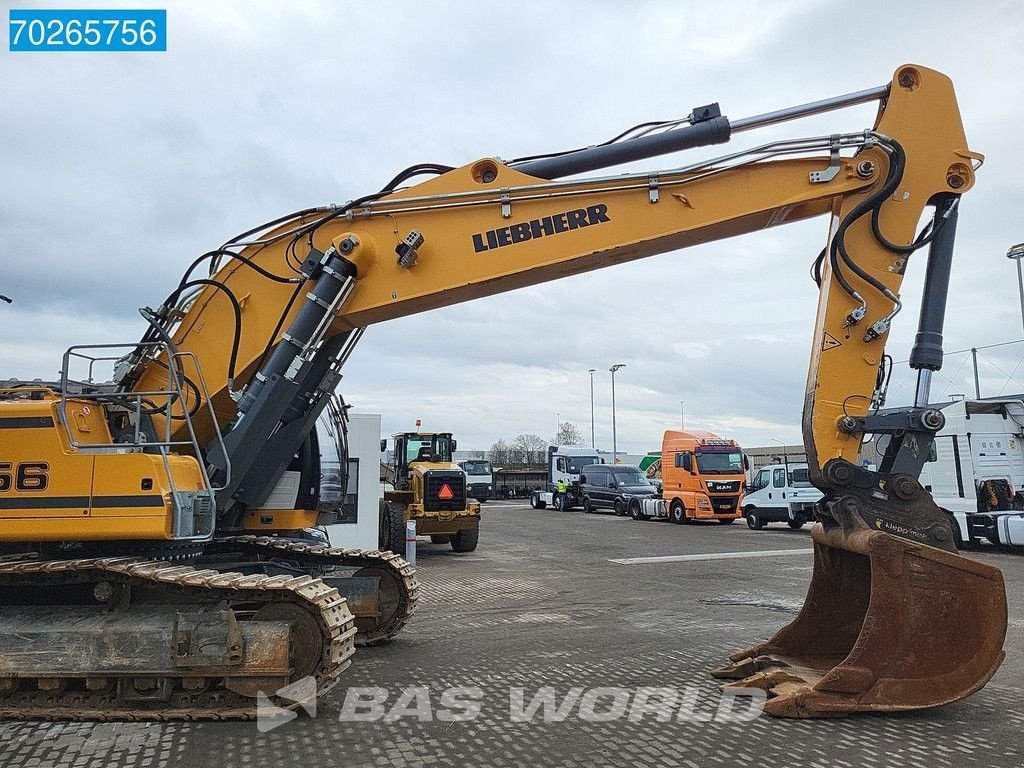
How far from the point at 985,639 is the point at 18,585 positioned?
672 centimetres

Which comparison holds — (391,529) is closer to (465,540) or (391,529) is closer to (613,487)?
(465,540)

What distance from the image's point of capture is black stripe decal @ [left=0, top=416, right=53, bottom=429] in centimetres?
566

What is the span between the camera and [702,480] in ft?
86.5

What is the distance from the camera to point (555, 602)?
10.4 metres

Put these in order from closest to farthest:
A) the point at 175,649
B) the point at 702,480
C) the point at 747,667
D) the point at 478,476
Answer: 1. the point at 175,649
2. the point at 747,667
3. the point at 702,480
4. the point at 478,476

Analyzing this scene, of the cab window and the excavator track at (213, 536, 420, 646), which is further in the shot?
the cab window

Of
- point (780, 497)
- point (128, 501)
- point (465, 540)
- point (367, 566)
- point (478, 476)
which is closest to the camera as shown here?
point (128, 501)

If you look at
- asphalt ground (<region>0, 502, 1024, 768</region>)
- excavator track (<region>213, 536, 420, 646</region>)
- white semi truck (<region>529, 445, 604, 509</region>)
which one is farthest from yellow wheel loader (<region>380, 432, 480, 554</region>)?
white semi truck (<region>529, 445, 604, 509</region>)

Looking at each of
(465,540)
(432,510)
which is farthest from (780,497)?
(432,510)

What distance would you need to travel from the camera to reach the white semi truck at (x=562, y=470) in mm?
36594

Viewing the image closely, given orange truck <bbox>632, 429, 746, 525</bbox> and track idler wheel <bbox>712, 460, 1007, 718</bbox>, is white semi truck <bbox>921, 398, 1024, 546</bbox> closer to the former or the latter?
orange truck <bbox>632, 429, 746, 525</bbox>

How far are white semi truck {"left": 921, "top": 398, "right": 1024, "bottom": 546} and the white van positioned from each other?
5.07 metres

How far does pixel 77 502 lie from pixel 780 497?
21177mm

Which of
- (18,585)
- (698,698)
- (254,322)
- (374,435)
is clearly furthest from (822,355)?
(374,435)
